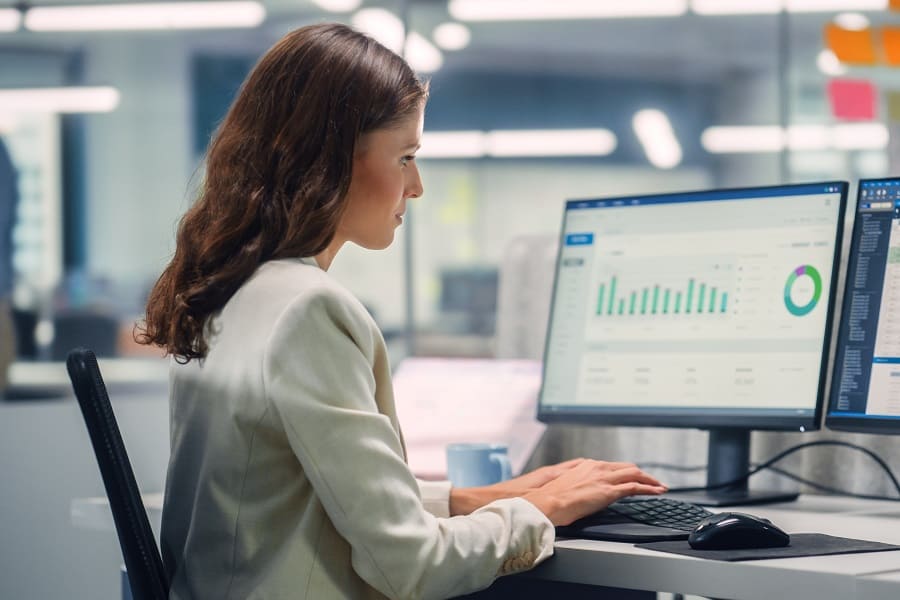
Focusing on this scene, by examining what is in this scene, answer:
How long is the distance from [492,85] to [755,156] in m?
1.14

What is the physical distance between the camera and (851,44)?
4.43m

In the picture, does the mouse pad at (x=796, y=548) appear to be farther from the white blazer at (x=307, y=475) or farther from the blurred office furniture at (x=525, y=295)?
the blurred office furniture at (x=525, y=295)

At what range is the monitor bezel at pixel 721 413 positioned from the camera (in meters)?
1.41

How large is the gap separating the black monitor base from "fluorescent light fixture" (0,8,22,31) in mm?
4549

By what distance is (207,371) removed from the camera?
108 cm

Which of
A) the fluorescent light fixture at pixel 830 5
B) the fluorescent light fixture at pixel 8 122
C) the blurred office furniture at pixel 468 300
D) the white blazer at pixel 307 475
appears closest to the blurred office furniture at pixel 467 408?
the white blazer at pixel 307 475

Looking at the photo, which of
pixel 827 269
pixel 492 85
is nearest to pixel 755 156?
pixel 492 85

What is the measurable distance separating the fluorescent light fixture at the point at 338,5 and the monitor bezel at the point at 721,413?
3.61m

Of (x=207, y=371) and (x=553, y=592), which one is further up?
(x=207, y=371)

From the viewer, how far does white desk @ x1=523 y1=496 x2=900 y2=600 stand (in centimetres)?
95

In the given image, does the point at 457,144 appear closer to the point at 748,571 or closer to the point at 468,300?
the point at 468,300

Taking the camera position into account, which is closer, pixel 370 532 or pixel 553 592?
pixel 370 532

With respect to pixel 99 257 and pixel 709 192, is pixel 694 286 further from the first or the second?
pixel 99 257

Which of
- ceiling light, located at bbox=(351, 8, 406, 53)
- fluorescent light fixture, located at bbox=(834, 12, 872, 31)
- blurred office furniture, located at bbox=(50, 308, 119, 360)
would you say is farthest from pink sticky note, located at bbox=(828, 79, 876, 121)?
blurred office furniture, located at bbox=(50, 308, 119, 360)
